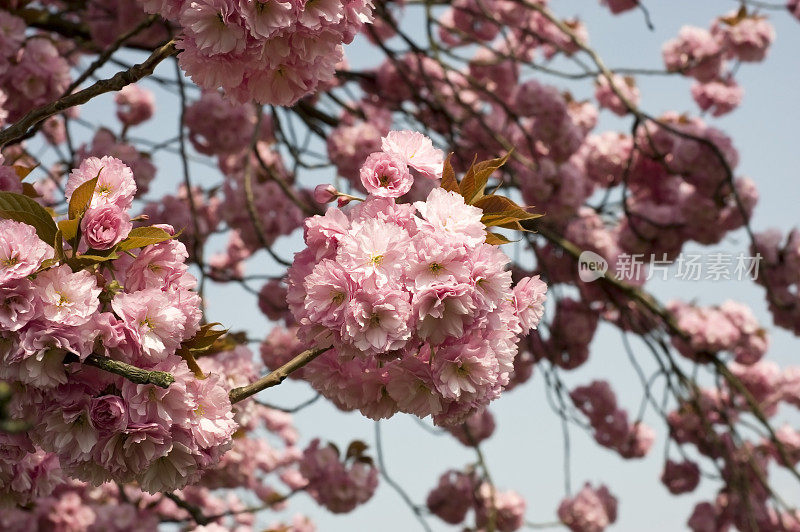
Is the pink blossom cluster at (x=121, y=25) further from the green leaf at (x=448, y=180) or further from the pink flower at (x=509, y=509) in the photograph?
the pink flower at (x=509, y=509)

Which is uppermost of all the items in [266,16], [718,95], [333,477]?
[718,95]

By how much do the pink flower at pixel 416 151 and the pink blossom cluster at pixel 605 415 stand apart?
162 inches

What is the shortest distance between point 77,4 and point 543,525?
3.07m

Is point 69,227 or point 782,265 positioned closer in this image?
point 69,227

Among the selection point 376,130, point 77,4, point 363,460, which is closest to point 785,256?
point 376,130

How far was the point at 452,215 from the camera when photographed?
4.13ft

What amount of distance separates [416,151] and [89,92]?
503 millimetres

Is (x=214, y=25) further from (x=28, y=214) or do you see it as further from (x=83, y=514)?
(x=83, y=514)

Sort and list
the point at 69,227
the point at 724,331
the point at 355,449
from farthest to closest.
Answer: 1. the point at 724,331
2. the point at 355,449
3. the point at 69,227

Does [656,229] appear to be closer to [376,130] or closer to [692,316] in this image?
[692,316]

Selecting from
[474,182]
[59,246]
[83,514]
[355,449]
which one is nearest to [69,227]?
[59,246]

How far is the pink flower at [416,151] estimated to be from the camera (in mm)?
1395

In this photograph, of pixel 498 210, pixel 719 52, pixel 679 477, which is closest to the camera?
pixel 498 210

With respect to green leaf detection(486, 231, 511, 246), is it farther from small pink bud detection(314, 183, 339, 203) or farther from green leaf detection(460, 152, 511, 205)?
small pink bud detection(314, 183, 339, 203)
